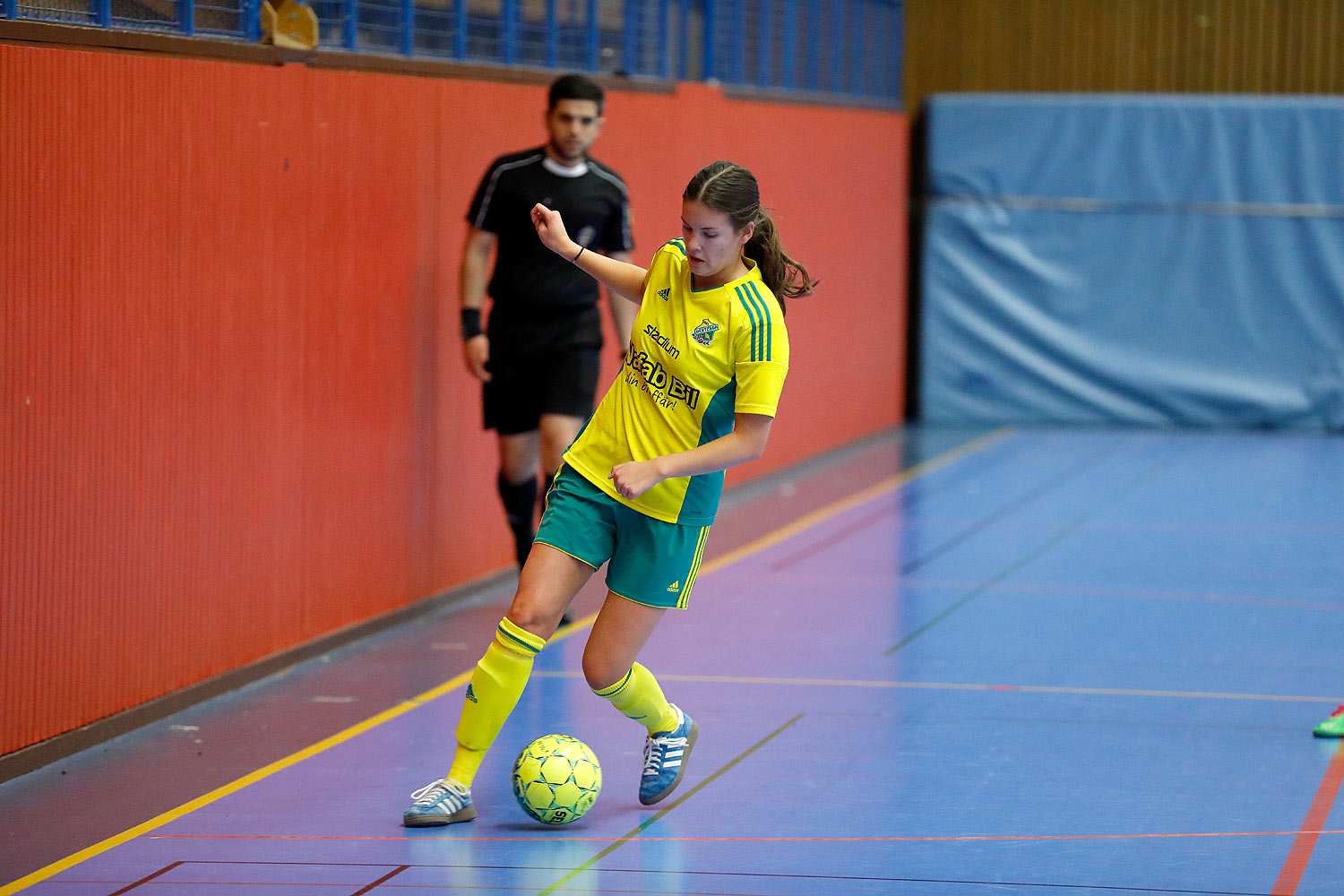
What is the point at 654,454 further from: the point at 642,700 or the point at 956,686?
the point at 956,686

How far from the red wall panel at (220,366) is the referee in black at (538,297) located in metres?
0.43

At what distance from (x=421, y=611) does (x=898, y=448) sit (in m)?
6.64

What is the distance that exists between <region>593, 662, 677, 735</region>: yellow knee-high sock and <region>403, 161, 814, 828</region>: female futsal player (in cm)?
1

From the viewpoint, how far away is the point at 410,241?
7.56 metres

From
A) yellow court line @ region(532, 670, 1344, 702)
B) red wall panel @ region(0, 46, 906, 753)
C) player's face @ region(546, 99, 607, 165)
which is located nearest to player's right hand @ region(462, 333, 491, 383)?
red wall panel @ region(0, 46, 906, 753)

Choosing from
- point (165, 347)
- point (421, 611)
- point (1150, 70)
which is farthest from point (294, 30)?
point (1150, 70)

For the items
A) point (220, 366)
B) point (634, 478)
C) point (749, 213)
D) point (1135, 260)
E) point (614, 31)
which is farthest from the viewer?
point (1135, 260)

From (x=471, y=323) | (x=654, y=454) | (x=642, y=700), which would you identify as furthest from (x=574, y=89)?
(x=642, y=700)

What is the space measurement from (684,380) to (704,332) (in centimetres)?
15

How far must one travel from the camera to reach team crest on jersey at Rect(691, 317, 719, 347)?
4637mm

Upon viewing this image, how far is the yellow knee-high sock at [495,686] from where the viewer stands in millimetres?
4695

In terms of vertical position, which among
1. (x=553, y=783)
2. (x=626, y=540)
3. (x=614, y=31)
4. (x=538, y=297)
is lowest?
(x=553, y=783)

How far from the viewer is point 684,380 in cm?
470

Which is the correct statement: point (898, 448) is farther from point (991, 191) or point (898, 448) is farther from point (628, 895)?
point (628, 895)
